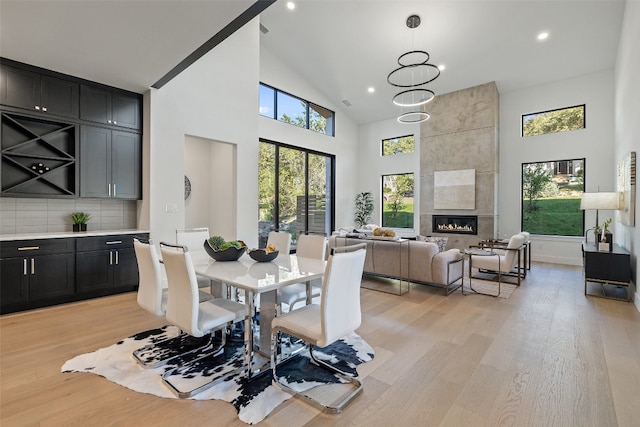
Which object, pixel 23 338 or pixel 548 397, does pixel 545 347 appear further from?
pixel 23 338

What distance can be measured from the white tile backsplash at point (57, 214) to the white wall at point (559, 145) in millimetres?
8119

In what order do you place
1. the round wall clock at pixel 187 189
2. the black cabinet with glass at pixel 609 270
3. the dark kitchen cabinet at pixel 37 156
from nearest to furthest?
the dark kitchen cabinet at pixel 37 156
the black cabinet with glass at pixel 609 270
the round wall clock at pixel 187 189

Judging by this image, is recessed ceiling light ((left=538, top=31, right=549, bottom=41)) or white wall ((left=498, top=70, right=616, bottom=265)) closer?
recessed ceiling light ((left=538, top=31, right=549, bottom=41))

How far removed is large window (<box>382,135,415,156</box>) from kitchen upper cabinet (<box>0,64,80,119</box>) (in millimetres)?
7719

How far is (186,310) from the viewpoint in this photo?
2.07 meters

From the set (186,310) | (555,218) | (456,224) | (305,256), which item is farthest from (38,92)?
(555,218)

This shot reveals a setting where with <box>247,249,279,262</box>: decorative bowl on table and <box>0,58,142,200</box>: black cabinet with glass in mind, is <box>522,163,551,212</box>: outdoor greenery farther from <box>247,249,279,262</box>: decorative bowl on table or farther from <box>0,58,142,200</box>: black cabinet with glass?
<box>0,58,142,200</box>: black cabinet with glass

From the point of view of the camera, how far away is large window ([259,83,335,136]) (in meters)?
7.32

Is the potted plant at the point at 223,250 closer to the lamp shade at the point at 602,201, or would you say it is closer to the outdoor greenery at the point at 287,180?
the outdoor greenery at the point at 287,180

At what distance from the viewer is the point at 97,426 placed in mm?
1742

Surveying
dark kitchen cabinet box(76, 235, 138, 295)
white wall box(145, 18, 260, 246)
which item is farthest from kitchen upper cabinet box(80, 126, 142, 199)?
dark kitchen cabinet box(76, 235, 138, 295)

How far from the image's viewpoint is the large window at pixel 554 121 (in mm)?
6705

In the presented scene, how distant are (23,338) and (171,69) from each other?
11.1 feet

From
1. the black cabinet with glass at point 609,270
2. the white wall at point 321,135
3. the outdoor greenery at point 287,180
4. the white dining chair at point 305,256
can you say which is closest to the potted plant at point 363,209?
the white wall at point 321,135
